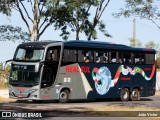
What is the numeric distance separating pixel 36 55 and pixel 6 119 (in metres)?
11.4

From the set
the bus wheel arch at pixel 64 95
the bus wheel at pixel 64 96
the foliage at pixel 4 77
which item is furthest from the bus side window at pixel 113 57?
the foliage at pixel 4 77

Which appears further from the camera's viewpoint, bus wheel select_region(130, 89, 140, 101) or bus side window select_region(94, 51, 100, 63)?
bus wheel select_region(130, 89, 140, 101)

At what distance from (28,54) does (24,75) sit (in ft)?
4.01

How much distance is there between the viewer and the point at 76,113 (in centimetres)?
2084

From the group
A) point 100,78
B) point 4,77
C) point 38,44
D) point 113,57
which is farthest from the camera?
point 4,77

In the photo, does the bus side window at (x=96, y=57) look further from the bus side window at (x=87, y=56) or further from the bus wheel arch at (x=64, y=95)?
the bus wheel arch at (x=64, y=95)

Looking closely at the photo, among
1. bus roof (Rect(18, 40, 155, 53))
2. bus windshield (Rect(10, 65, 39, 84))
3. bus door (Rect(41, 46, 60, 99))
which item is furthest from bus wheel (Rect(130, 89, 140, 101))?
bus windshield (Rect(10, 65, 39, 84))

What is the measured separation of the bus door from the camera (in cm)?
2728

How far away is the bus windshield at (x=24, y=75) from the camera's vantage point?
2719 centimetres

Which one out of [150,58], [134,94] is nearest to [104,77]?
[134,94]

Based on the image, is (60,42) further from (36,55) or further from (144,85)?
(144,85)

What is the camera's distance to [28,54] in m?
27.9

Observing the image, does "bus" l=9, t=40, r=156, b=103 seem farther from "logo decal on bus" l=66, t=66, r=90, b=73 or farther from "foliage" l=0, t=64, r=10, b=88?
"foliage" l=0, t=64, r=10, b=88

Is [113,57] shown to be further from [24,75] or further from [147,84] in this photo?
[24,75]
